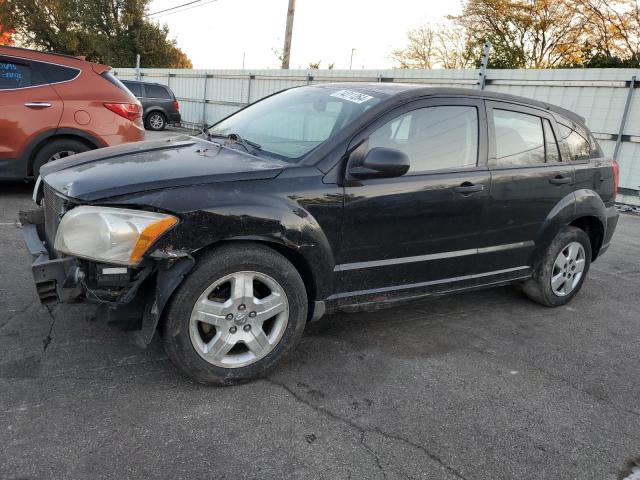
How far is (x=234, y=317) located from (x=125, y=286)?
56 centimetres

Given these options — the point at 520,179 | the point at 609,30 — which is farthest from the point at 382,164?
the point at 609,30

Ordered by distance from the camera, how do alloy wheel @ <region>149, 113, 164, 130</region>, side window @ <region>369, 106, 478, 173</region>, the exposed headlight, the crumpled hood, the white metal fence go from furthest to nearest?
alloy wheel @ <region>149, 113, 164, 130</region>, the white metal fence, side window @ <region>369, 106, 478, 173</region>, the crumpled hood, the exposed headlight

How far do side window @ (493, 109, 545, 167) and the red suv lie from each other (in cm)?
467

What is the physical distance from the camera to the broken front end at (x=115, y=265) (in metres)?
2.49

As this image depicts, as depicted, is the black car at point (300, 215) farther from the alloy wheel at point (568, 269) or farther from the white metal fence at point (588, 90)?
the white metal fence at point (588, 90)

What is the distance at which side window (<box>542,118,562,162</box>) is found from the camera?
162 inches

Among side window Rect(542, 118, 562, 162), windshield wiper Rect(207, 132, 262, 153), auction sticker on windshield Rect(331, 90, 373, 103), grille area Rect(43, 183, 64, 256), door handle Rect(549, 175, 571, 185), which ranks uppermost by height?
auction sticker on windshield Rect(331, 90, 373, 103)

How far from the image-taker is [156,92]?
59.0ft

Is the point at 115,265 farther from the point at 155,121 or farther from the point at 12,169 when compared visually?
the point at 155,121

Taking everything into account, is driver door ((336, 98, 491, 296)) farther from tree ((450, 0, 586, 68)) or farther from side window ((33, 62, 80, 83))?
tree ((450, 0, 586, 68))

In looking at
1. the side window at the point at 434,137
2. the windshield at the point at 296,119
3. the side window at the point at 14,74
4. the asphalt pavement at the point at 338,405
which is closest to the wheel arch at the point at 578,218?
the asphalt pavement at the point at 338,405

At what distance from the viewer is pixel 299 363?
3.17 metres

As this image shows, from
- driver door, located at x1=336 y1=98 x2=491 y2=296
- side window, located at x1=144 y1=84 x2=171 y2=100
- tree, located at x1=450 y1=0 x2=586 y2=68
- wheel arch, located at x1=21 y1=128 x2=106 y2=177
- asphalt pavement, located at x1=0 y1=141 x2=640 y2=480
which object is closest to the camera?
asphalt pavement, located at x1=0 y1=141 x2=640 y2=480

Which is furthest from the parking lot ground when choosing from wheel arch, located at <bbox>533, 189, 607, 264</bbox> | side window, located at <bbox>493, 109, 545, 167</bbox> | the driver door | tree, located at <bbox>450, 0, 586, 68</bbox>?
tree, located at <bbox>450, 0, 586, 68</bbox>
